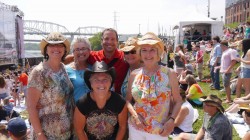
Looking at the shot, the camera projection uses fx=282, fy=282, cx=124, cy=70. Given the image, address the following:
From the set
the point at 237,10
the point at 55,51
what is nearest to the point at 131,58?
the point at 55,51

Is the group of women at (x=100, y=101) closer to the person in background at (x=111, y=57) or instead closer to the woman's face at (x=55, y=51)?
the woman's face at (x=55, y=51)

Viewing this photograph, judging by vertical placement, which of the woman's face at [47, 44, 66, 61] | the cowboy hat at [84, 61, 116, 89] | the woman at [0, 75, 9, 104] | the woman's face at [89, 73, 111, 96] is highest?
the woman's face at [47, 44, 66, 61]

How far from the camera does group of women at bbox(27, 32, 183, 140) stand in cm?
298

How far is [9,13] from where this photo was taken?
37.4m

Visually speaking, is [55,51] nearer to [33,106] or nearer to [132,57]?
[33,106]

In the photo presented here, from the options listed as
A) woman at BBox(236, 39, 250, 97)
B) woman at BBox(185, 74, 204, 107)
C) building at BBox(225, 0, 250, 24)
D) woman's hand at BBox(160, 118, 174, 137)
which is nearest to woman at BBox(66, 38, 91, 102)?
woman's hand at BBox(160, 118, 174, 137)

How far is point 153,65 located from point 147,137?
79cm

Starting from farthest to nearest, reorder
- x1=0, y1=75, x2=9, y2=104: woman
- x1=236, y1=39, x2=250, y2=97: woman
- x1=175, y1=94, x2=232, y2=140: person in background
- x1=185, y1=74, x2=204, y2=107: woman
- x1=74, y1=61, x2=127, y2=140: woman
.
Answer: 1. x1=0, y1=75, x2=9, y2=104: woman
2. x1=185, y1=74, x2=204, y2=107: woman
3. x1=236, y1=39, x2=250, y2=97: woman
4. x1=175, y1=94, x2=232, y2=140: person in background
5. x1=74, y1=61, x2=127, y2=140: woman

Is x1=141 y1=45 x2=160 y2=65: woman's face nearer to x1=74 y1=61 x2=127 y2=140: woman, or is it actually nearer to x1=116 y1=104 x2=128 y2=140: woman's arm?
x1=74 y1=61 x2=127 y2=140: woman

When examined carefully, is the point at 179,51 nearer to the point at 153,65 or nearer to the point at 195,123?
the point at 195,123

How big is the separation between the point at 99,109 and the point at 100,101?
0.09 metres

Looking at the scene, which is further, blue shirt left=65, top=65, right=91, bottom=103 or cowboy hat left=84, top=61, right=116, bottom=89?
blue shirt left=65, top=65, right=91, bottom=103

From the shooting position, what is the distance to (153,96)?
3006 millimetres

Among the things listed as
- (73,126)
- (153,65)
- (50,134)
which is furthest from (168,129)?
(50,134)
